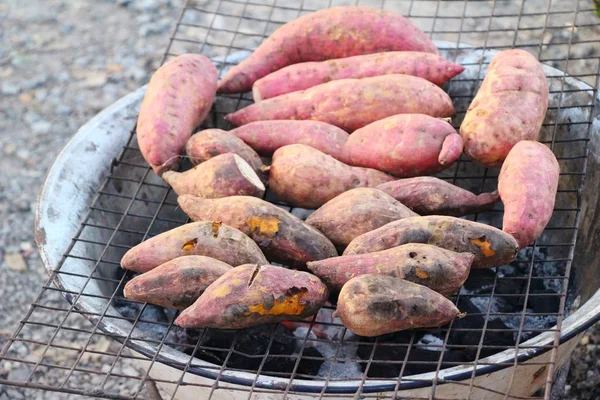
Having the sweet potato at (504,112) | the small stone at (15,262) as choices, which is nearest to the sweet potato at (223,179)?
the sweet potato at (504,112)

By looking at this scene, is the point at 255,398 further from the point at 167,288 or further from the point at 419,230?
the point at 419,230

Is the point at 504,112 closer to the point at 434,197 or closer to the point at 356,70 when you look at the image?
the point at 434,197

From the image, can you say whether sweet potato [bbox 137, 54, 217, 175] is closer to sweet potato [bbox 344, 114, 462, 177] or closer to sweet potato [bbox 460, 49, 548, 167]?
sweet potato [bbox 344, 114, 462, 177]

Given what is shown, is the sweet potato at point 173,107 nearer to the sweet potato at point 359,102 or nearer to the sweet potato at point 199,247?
the sweet potato at point 359,102

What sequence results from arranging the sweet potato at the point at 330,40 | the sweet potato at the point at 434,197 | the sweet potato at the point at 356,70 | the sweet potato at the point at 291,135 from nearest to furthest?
1. the sweet potato at the point at 434,197
2. the sweet potato at the point at 291,135
3. the sweet potato at the point at 356,70
4. the sweet potato at the point at 330,40

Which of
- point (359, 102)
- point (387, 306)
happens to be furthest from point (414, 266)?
point (359, 102)

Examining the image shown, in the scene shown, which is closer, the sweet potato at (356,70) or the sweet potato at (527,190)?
the sweet potato at (527,190)

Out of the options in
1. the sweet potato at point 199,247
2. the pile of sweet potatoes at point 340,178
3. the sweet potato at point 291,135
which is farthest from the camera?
the sweet potato at point 291,135

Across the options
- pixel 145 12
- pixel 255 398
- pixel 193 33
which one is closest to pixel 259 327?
pixel 255 398
